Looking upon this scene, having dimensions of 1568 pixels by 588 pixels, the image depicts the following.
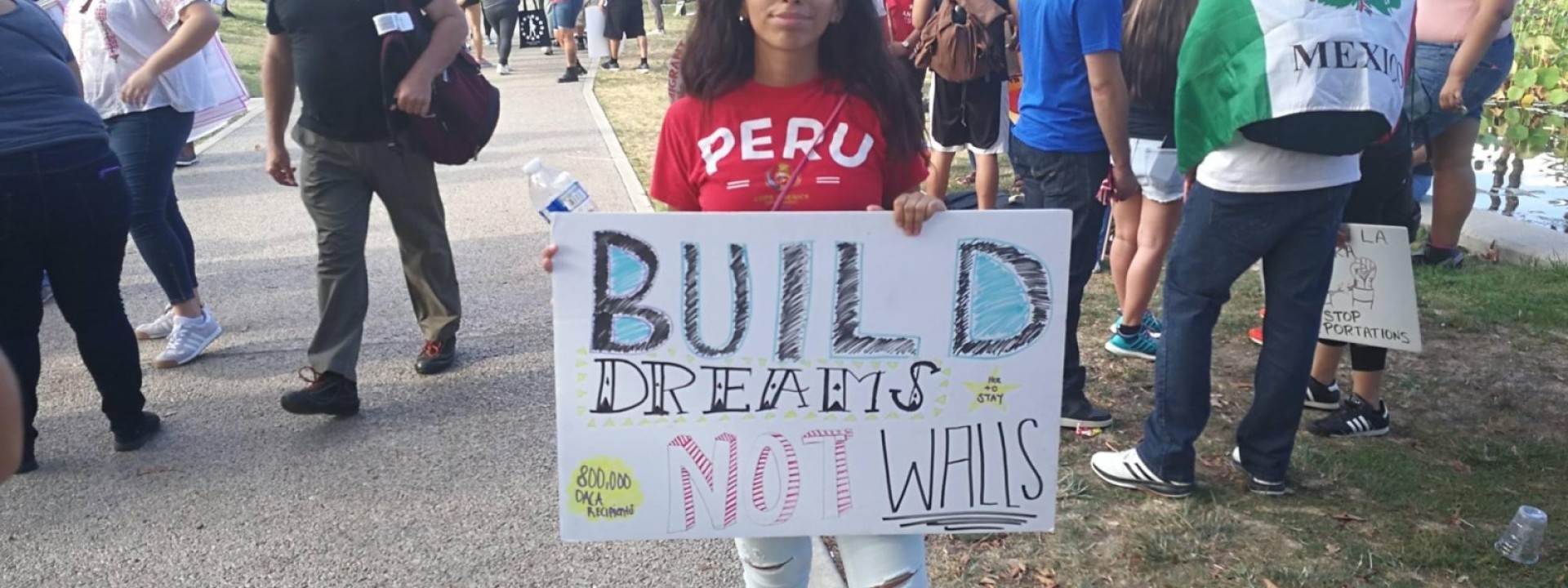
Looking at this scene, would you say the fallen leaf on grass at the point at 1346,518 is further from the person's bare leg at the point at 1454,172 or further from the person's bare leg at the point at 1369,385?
the person's bare leg at the point at 1454,172

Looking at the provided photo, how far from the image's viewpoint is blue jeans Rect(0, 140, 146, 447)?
363 cm

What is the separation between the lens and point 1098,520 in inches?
135

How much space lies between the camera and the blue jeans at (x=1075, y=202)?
391cm

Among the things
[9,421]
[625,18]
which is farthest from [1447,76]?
[625,18]

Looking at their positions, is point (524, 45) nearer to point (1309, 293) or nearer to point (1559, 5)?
point (1559, 5)

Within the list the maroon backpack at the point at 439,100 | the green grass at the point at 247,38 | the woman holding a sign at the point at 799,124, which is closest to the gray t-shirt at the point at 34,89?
the maroon backpack at the point at 439,100

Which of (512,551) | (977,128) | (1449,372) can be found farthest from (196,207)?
(1449,372)

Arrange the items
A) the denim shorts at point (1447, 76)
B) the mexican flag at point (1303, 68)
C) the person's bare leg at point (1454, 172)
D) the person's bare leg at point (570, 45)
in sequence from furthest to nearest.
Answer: the person's bare leg at point (570, 45) → the person's bare leg at point (1454, 172) → the denim shorts at point (1447, 76) → the mexican flag at point (1303, 68)

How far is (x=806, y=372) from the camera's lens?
2.21 metres

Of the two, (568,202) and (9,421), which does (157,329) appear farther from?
(9,421)

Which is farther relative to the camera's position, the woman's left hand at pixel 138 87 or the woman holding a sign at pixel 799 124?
the woman's left hand at pixel 138 87

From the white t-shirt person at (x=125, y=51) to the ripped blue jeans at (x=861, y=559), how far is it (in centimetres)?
332

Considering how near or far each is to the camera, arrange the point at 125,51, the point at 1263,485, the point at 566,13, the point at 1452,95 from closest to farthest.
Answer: the point at 1263,485
the point at 125,51
the point at 1452,95
the point at 566,13

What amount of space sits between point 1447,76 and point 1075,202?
227cm
